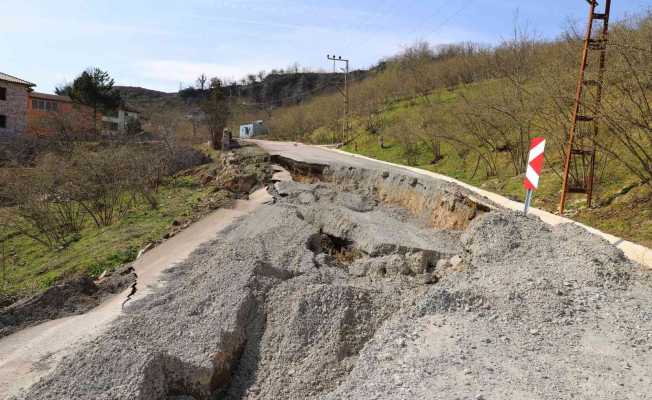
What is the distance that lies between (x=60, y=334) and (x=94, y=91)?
4326 cm

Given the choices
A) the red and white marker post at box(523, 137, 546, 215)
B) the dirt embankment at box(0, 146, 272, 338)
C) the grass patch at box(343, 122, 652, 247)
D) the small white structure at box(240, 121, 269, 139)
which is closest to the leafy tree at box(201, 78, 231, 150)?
the grass patch at box(343, 122, 652, 247)

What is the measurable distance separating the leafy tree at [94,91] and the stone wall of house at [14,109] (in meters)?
5.80

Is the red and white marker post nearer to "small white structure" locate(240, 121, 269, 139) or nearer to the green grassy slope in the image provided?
the green grassy slope

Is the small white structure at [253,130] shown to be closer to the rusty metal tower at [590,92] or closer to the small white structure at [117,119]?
the small white structure at [117,119]

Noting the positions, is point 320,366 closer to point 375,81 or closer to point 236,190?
point 236,190

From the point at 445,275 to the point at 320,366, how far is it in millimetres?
2984

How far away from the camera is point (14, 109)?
35.6m

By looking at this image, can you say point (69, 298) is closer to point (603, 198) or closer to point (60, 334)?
point (60, 334)

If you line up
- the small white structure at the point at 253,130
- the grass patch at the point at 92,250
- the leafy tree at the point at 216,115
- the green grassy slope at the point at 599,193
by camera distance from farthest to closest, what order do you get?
the small white structure at the point at 253,130 < the leafy tree at the point at 216,115 < the grass patch at the point at 92,250 < the green grassy slope at the point at 599,193

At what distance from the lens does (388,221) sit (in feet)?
32.8

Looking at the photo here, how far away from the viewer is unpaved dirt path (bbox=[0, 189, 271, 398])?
4227 millimetres

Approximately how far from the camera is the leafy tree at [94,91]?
42.3m

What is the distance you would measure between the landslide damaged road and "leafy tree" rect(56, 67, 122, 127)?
40.6 m

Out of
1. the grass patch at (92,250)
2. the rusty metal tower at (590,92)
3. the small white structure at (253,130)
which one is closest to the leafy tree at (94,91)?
the small white structure at (253,130)
